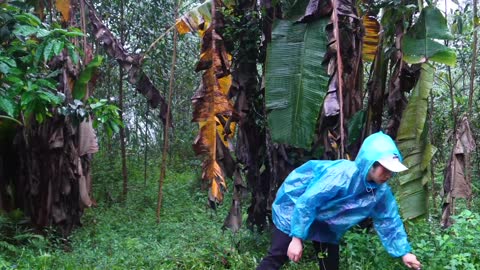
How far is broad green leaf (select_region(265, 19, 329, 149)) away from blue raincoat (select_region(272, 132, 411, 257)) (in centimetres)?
45

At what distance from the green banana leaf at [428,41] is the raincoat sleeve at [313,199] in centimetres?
122

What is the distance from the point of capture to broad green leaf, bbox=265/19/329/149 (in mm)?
3867

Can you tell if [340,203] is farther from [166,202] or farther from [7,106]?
[166,202]

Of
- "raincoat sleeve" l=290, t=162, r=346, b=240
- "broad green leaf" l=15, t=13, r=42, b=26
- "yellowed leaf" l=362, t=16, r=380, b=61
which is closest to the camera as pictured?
"raincoat sleeve" l=290, t=162, r=346, b=240

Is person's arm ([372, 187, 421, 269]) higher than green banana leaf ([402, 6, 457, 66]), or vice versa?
green banana leaf ([402, 6, 457, 66])

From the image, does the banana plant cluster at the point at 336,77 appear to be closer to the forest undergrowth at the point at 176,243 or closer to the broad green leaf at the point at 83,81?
the forest undergrowth at the point at 176,243

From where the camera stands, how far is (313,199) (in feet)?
10.5

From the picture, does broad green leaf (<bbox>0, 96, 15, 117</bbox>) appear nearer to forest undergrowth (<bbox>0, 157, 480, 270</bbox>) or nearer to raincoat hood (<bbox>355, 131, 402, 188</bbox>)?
forest undergrowth (<bbox>0, 157, 480, 270</bbox>)

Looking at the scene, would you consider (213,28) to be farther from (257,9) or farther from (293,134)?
(293,134)

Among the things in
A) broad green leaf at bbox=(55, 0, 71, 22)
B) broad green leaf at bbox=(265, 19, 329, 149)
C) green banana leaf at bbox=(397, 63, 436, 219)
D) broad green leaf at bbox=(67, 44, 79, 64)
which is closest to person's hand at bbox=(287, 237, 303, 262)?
broad green leaf at bbox=(265, 19, 329, 149)

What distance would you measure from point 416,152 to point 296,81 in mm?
1028

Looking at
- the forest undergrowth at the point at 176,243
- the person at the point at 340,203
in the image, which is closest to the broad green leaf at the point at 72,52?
the forest undergrowth at the point at 176,243

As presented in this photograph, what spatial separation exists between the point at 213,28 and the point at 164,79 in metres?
4.37

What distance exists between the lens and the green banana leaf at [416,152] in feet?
13.0
